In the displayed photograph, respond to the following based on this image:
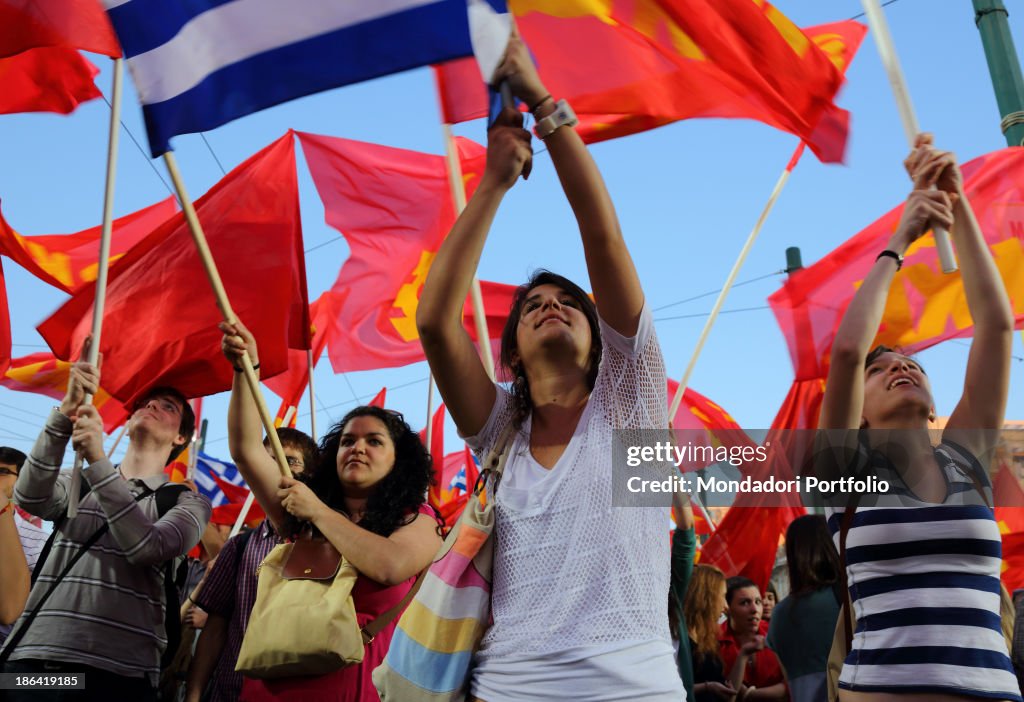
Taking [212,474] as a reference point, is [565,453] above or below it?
below

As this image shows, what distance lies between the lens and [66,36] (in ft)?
9.66

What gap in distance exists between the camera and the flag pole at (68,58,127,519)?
309 centimetres

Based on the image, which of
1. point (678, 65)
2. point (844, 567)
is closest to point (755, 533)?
point (678, 65)

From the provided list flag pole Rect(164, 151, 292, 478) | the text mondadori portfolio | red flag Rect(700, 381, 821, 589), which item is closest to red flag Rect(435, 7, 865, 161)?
flag pole Rect(164, 151, 292, 478)

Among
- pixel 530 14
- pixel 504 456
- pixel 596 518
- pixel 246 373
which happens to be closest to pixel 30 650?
pixel 246 373

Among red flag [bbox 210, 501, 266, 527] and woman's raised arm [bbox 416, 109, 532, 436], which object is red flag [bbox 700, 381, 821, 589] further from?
woman's raised arm [bbox 416, 109, 532, 436]

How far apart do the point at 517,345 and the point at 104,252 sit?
6.28 feet

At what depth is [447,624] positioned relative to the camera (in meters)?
1.66

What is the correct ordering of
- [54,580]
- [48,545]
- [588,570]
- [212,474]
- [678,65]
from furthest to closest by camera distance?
1. [212,474]
2. [678,65]
3. [48,545]
4. [54,580]
5. [588,570]

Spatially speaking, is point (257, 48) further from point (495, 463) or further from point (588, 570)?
point (588, 570)

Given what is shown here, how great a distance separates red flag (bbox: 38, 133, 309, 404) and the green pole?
12.5 ft

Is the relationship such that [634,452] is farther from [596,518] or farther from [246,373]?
[246,373]

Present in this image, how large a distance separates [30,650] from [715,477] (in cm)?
219

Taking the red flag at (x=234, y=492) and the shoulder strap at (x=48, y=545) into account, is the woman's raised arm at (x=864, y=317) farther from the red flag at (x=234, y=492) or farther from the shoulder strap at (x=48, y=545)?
the red flag at (x=234, y=492)
